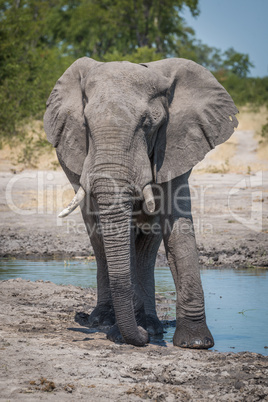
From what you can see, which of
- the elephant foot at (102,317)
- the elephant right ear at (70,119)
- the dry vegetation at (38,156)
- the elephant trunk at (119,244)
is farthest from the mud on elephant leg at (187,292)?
the dry vegetation at (38,156)

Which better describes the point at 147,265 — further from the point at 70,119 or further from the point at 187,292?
the point at 70,119

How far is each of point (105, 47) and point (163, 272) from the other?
24.2 m

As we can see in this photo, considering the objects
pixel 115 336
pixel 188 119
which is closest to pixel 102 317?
pixel 115 336

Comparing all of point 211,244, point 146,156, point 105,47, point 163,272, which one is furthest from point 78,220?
point 105,47

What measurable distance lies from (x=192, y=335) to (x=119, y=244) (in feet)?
3.29

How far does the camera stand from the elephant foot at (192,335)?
475cm

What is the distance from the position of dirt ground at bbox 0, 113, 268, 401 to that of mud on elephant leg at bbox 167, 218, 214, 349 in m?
0.19

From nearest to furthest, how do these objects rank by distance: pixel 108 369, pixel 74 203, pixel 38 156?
pixel 108 369 → pixel 74 203 → pixel 38 156

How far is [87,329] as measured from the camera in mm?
5250

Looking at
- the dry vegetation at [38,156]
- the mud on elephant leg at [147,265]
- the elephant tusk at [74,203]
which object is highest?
the dry vegetation at [38,156]

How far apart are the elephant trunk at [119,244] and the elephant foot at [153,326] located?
87 centimetres

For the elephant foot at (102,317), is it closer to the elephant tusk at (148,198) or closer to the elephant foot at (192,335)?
the elephant foot at (192,335)

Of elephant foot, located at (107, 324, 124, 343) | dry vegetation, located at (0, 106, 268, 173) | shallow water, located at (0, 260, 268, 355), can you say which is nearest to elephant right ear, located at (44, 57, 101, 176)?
elephant foot, located at (107, 324, 124, 343)

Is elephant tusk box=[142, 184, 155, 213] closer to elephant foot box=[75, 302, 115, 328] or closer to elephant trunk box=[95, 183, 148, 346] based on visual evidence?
elephant trunk box=[95, 183, 148, 346]
